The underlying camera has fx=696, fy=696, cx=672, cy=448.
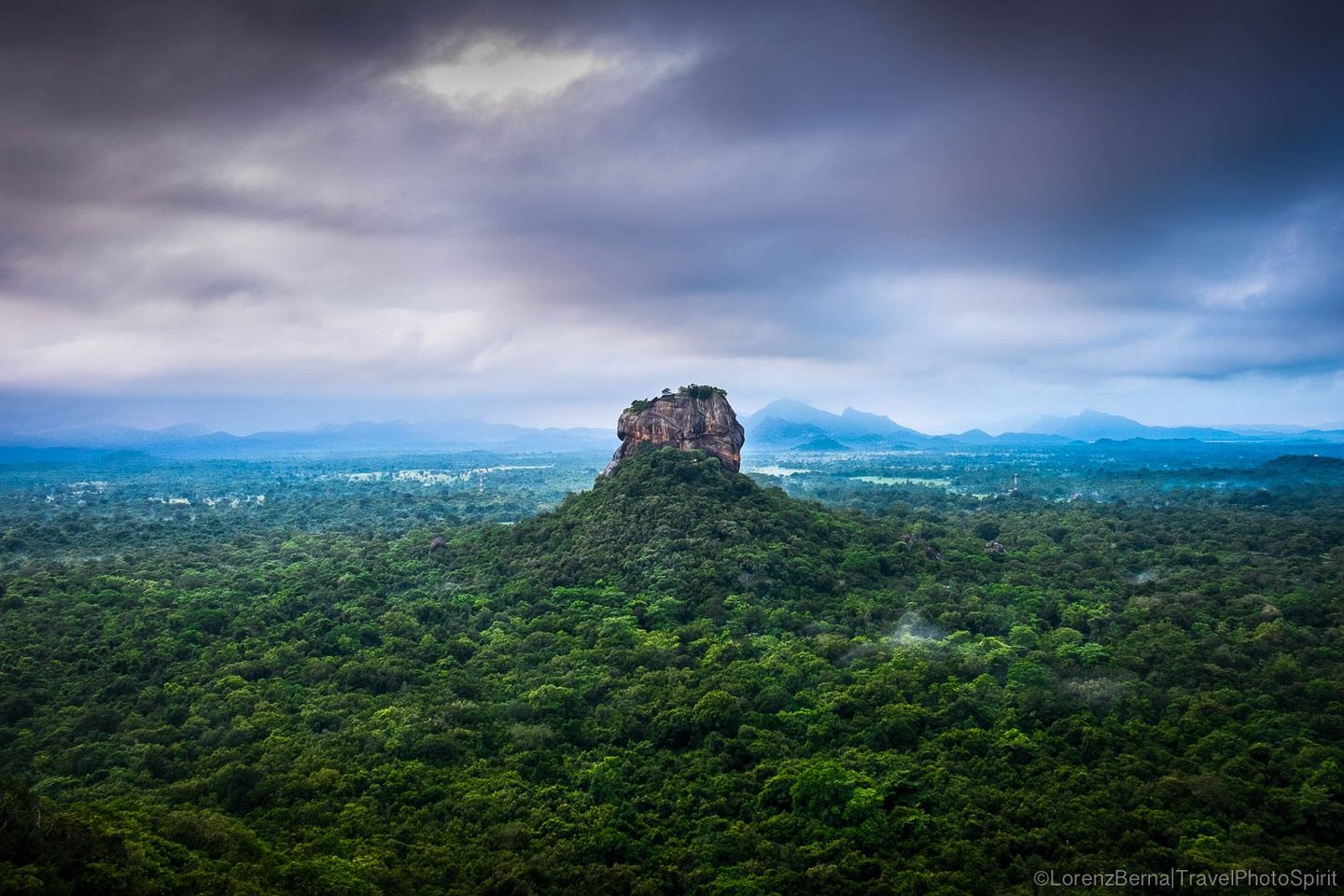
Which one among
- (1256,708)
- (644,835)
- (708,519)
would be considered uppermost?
(708,519)

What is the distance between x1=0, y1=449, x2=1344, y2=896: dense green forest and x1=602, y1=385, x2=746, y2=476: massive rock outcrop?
4139 mm

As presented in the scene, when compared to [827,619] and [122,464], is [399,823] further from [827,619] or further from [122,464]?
[122,464]

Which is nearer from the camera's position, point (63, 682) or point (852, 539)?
point (63, 682)

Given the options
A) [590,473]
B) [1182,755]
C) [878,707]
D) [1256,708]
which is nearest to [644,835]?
[878,707]

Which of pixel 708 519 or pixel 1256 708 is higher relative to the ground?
pixel 708 519

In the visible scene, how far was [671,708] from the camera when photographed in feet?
84.0

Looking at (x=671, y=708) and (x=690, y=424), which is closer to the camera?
(x=671, y=708)

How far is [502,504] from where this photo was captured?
315ft

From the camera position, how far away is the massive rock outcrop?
57500mm

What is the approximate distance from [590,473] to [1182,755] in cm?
13799

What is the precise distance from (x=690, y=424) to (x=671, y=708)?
33849 mm

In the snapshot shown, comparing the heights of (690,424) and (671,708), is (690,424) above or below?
above

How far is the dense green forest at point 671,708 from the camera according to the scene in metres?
17.3

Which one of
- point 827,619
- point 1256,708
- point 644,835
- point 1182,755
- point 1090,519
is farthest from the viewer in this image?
point 1090,519
